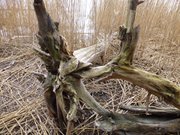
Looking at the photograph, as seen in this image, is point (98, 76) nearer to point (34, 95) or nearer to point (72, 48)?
point (34, 95)

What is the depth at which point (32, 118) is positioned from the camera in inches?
50.1

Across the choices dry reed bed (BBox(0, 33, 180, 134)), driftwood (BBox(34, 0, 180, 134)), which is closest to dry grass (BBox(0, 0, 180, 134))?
dry reed bed (BBox(0, 33, 180, 134))

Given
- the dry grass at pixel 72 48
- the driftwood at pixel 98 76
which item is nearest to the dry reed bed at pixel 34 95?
the dry grass at pixel 72 48

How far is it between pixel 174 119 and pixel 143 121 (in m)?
0.12

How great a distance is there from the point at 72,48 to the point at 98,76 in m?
0.83

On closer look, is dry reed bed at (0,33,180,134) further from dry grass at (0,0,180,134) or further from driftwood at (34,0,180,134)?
driftwood at (34,0,180,134)

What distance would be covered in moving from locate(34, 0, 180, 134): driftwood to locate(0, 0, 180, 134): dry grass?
15cm

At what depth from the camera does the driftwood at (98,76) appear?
36.8 inches

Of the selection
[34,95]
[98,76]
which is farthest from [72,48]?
[98,76]

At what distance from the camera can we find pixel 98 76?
39.1 inches


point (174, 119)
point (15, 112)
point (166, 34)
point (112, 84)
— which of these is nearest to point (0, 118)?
point (15, 112)

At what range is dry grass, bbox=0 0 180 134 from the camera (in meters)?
1.27

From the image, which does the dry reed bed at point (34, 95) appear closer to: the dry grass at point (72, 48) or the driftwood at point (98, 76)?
the dry grass at point (72, 48)

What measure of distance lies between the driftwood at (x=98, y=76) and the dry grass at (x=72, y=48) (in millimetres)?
152
